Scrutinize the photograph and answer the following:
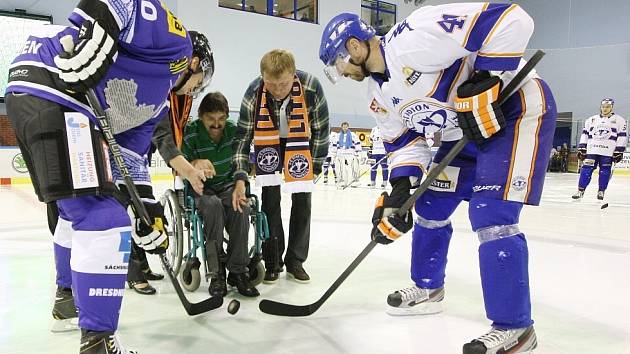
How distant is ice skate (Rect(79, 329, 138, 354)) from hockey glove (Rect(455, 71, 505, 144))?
1187 mm

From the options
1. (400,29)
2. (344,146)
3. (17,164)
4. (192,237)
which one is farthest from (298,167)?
(344,146)

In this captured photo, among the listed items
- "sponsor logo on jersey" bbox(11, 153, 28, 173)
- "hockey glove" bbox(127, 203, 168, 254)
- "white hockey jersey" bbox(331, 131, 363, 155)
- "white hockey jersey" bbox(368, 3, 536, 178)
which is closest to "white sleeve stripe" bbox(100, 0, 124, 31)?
"hockey glove" bbox(127, 203, 168, 254)

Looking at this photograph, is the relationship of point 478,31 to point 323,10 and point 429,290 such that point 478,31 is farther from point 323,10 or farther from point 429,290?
point 323,10

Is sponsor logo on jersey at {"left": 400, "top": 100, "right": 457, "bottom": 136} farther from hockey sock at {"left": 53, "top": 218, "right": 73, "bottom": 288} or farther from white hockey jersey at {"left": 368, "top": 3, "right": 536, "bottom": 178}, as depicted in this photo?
hockey sock at {"left": 53, "top": 218, "right": 73, "bottom": 288}

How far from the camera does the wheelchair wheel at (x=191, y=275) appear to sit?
2186mm

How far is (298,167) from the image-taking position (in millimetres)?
2459

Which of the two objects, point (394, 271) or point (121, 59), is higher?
point (121, 59)

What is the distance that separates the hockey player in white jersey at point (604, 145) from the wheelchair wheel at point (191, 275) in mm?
6310

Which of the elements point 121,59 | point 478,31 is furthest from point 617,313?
point 121,59

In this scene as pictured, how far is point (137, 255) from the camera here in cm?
225

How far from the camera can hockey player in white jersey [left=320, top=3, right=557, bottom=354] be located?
1.43 meters

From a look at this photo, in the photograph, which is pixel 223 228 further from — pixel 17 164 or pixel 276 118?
pixel 17 164

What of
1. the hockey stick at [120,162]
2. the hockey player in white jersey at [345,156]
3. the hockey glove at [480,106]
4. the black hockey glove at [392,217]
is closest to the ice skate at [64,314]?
the hockey stick at [120,162]

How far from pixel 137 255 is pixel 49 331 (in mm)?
593
